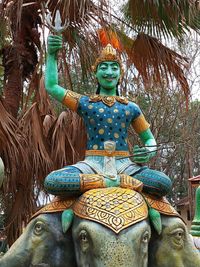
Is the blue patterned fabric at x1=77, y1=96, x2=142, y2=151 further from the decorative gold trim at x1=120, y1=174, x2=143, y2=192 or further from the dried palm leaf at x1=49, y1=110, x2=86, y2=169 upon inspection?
the dried palm leaf at x1=49, y1=110, x2=86, y2=169

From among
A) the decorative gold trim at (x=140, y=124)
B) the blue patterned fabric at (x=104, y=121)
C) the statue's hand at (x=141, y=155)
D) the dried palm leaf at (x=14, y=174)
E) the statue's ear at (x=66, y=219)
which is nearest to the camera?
the statue's ear at (x=66, y=219)

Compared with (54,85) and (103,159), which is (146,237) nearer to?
(103,159)

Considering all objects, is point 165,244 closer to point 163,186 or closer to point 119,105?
point 163,186

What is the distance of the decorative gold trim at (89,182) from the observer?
3074 mm

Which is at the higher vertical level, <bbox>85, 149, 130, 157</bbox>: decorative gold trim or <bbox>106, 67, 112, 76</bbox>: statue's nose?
<bbox>106, 67, 112, 76</bbox>: statue's nose

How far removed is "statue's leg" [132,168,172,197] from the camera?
10.5 feet

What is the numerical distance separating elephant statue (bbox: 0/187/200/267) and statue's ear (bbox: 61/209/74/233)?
4cm

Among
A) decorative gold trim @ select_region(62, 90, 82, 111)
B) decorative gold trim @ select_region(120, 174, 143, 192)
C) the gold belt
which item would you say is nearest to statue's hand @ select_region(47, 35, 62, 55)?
decorative gold trim @ select_region(62, 90, 82, 111)

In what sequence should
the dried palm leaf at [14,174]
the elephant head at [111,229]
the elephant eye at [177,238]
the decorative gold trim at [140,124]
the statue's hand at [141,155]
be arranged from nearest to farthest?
the elephant head at [111,229]
the elephant eye at [177,238]
the statue's hand at [141,155]
the decorative gold trim at [140,124]
the dried palm leaf at [14,174]

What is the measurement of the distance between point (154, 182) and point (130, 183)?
0.18m

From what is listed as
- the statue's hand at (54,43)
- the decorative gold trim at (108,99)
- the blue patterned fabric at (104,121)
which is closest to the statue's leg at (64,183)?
the blue patterned fabric at (104,121)

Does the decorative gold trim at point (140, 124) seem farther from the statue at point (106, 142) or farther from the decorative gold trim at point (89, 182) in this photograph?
the decorative gold trim at point (89, 182)

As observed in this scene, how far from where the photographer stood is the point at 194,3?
5828 millimetres

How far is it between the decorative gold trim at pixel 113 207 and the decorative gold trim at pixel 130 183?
5 centimetres
